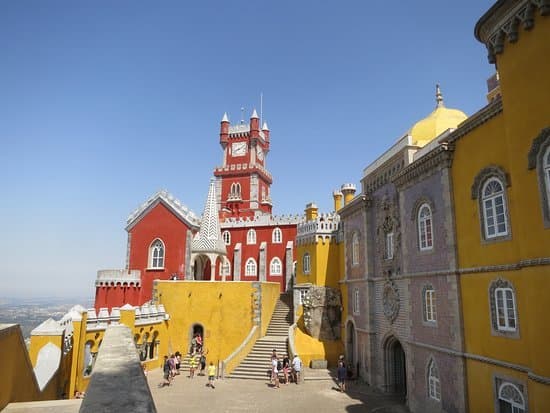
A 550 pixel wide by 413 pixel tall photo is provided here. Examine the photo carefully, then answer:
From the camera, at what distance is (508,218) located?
37.5 ft

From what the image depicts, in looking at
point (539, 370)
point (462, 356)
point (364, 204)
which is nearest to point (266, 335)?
point (364, 204)

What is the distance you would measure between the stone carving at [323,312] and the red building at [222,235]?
24.3 feet

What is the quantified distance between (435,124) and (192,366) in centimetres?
1788

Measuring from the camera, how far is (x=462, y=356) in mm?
13195

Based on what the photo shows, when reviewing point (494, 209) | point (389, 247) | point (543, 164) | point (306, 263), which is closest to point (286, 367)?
point (389, 247)

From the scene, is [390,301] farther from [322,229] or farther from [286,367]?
[322,229]

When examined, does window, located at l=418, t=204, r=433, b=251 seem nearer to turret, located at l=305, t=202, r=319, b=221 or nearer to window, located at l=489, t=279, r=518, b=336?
window, located at l=489, t=279, r=518, b=336

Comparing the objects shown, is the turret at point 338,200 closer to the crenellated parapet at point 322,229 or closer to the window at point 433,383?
the crenellated parapet at point 322,229

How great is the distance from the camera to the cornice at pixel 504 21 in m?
9.51

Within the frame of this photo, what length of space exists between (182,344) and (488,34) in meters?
23.9

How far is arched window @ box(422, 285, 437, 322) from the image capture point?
15.4 meters

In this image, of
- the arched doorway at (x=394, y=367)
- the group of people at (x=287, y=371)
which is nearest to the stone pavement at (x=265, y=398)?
the group of people at (x=287, y=371)

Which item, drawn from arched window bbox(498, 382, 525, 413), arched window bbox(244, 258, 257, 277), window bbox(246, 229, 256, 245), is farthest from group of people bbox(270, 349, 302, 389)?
window bbox(246, 229, 256, 245)

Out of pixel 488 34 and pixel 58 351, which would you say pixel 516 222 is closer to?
pixel 488 34
